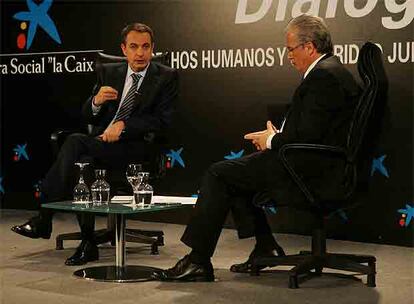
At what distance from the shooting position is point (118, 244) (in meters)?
4.18

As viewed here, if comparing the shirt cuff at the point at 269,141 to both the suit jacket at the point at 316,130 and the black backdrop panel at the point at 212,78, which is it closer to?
the suit jacket at the point at 316,130

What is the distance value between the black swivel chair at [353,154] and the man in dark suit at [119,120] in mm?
1357

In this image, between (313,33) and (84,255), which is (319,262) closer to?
(313,33)

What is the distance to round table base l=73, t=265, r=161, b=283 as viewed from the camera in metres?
4.00

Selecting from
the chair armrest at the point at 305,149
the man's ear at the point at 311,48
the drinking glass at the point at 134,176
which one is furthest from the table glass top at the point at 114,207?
the man's ear at the point at 311,48

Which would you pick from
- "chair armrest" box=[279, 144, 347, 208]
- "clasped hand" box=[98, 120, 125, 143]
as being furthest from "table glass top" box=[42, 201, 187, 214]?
"clasped hand" box=[98, 120, 125, 143]

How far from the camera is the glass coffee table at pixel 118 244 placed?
3.85 m

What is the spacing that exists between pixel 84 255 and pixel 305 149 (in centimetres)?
154

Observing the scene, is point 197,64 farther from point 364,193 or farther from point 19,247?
point 364,193

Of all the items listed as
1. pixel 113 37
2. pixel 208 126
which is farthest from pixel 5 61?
pixel 208 126

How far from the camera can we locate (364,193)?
13.0 ft

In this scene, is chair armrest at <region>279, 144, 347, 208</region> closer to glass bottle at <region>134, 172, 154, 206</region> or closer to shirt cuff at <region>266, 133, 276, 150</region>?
shirt cuff at <region>266, 133, 276, 150</region>

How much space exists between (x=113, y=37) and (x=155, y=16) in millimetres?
445

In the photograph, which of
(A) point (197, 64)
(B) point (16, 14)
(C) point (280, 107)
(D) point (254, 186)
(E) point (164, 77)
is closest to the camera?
(D) point (254, 186)
